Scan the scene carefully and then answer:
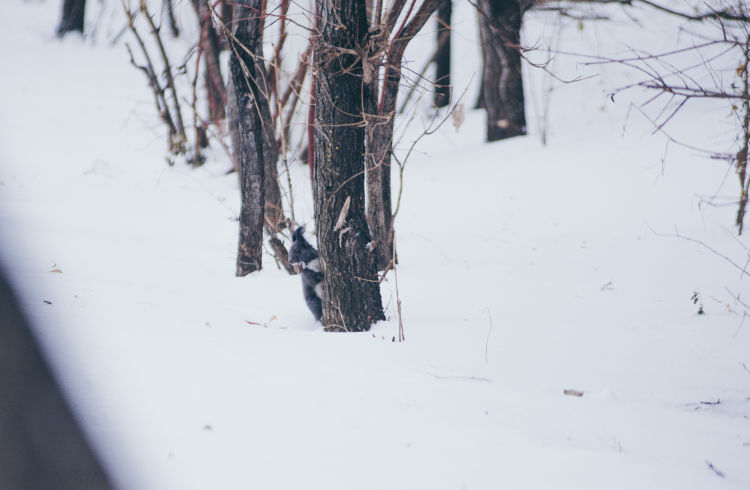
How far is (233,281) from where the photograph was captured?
→ 5.36m

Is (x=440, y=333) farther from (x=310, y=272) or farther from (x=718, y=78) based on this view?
(x=718, y=78)

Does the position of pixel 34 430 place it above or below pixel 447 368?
above

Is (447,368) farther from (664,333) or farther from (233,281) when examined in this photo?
(233,281)

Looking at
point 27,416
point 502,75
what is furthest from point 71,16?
point 27,416

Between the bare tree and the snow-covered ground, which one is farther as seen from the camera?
the bare tree

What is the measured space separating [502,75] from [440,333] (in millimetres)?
7902

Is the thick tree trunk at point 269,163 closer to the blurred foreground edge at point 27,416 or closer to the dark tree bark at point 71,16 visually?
the blurred foreground edge at point 27,416

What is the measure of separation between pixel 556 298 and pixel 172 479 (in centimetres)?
390

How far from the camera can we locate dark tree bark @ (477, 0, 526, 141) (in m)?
10.1

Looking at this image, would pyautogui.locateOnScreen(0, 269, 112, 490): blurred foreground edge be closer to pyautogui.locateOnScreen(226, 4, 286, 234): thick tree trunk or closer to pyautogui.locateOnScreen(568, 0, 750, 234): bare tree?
pyautogui.locateOnScreen(568, 0, 750, 234): bare tree

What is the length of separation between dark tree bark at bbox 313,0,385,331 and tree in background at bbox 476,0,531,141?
23.7ft

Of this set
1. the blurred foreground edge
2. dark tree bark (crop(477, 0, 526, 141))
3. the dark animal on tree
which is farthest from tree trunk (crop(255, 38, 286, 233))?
dark tree bark (crop(477, 0, 526, 141))

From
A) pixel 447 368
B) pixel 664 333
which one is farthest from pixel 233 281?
pixel 664 333

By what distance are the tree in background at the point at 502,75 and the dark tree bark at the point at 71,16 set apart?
1349 centimetres
